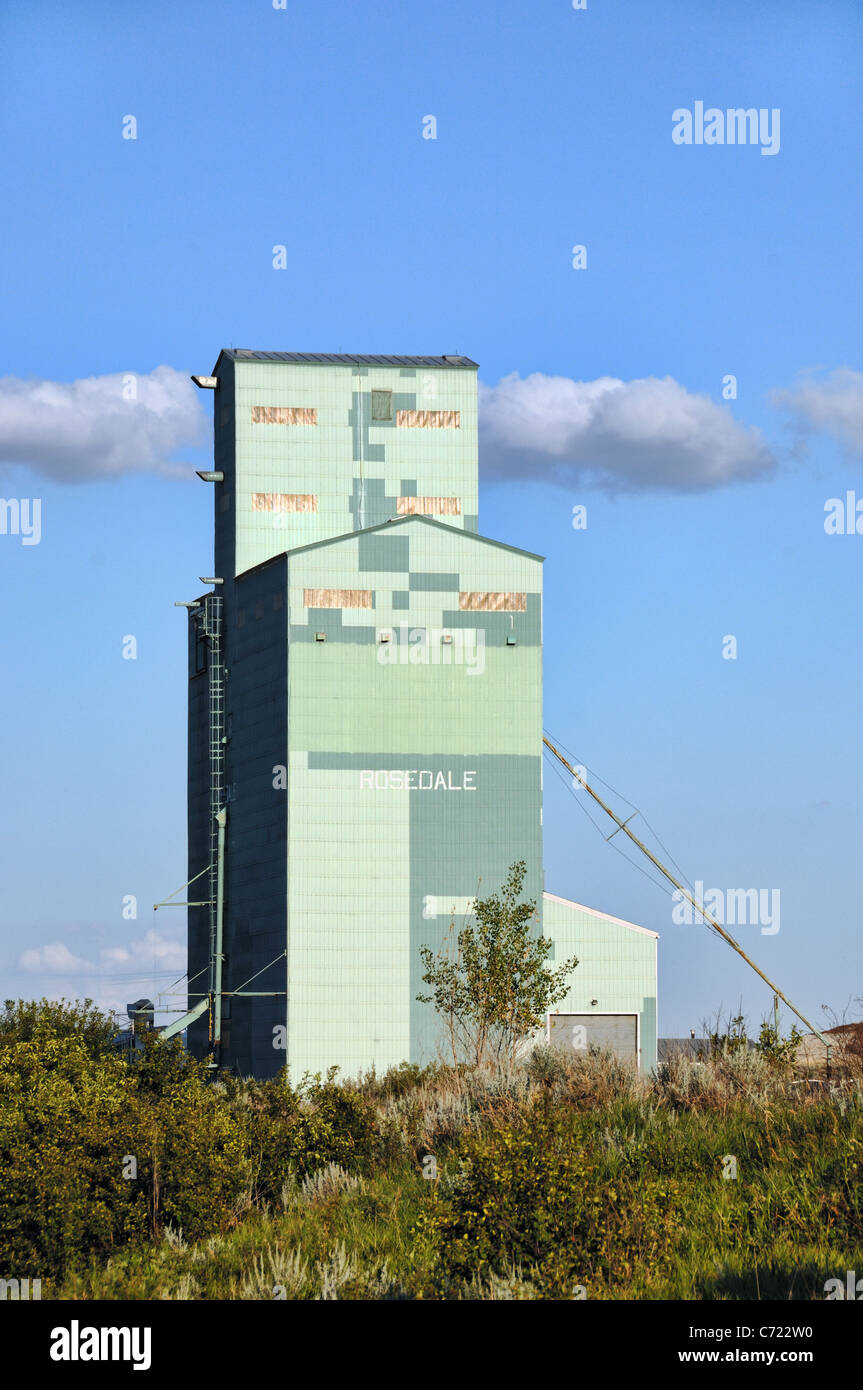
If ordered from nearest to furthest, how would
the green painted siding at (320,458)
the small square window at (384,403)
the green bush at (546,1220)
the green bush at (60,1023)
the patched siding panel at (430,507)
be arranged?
→ the green bush at (546,1220)
the green bush at (60,1023)
the green painted siding at (320,458)
the patched siding panel at (430,507)
the small square window at (384,403)

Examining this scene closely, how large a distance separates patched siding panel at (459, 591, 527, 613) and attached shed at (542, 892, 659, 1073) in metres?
12.3

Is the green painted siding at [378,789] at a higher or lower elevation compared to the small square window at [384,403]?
lower

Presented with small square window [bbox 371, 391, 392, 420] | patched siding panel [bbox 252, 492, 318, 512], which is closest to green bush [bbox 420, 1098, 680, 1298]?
patched siding panel [bbox 252, 492, 318, 512]

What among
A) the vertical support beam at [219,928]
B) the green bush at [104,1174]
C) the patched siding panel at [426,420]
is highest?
the patched siding panel at [426,420]

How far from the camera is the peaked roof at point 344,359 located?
74.6m

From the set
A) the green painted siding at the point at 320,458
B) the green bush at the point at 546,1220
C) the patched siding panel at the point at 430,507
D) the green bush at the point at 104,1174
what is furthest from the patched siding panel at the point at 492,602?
the green bush at the point at 546,1220

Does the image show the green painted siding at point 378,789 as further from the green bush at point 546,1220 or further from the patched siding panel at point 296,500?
the green bush at point 546,1220

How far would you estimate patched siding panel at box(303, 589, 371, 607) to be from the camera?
65812 mm

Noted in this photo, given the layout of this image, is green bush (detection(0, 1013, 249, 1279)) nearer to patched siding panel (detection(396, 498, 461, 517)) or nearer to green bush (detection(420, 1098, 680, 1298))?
green bush (detection(420, 1098, 680, 1298))

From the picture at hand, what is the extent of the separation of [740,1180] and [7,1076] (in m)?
20.1

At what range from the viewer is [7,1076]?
35.1 meters

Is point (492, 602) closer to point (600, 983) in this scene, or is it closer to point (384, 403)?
point (384, 403)

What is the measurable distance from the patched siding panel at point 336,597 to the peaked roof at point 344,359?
1366 centimetres
